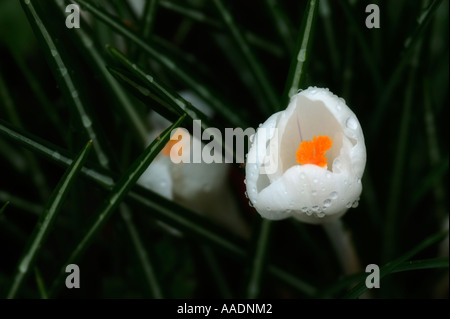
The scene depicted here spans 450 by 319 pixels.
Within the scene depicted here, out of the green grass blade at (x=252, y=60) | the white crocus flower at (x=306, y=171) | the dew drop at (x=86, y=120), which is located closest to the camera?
the white crocus flower at (x=306, y=171)

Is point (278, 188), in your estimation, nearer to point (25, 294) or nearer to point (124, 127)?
point (124, 127)

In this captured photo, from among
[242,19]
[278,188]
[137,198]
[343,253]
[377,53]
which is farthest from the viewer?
[242,19]

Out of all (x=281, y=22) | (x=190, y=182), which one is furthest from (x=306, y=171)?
(x=281, y=22)

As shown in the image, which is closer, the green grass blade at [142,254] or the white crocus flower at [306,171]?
the white crocus flower at [306,171]

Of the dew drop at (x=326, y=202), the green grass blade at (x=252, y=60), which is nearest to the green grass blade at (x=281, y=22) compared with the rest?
the green grass blade at (x=252, y=60)

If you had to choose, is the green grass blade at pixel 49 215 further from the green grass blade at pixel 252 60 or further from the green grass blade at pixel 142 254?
the green grass blade at pixel 252 60

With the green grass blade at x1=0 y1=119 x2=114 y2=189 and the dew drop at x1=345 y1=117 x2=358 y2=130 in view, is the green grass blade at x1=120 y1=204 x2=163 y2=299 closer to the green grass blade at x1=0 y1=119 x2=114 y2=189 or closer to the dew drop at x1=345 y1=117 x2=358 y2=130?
the green grass blade at x1=0 y1=119 x2=114 y2=189
